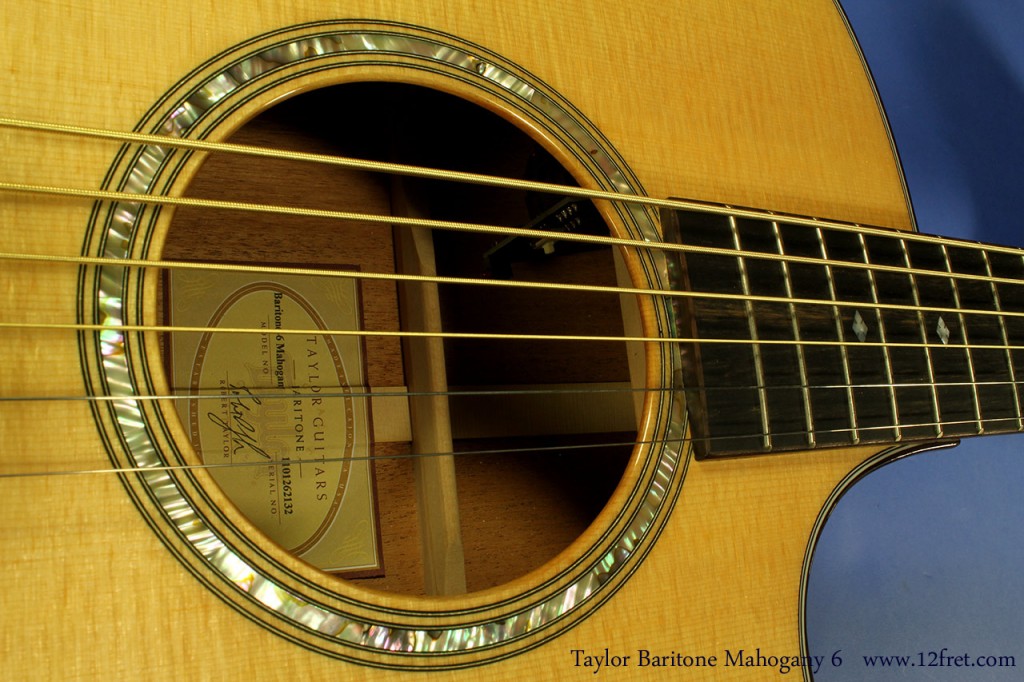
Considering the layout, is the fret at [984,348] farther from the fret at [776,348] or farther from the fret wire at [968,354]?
the fret at [776,348]

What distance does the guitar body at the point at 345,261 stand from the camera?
50 centimetres

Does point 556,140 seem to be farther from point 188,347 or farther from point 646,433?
point 188,347

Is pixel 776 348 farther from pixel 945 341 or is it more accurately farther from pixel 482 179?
pixel 482 179

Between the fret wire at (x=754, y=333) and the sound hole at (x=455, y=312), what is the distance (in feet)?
0.36

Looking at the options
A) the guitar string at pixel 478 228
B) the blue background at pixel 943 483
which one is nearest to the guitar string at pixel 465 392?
the guitar string at pixel 478 228

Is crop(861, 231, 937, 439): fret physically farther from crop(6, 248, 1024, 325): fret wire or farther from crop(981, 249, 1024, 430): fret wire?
crop(981, 249, 1024, 430): fret wire

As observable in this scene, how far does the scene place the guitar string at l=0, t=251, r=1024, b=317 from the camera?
50 centimetres

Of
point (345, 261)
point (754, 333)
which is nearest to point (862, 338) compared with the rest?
point (754, 333)

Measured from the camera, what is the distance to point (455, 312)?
38.5 inches

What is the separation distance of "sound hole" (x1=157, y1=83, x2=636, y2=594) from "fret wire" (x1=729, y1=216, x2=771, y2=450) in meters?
0.11

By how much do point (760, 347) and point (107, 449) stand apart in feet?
1.75

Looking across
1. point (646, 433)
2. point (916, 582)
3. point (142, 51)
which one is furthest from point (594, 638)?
point (916, 582)

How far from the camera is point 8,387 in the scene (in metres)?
0.49
